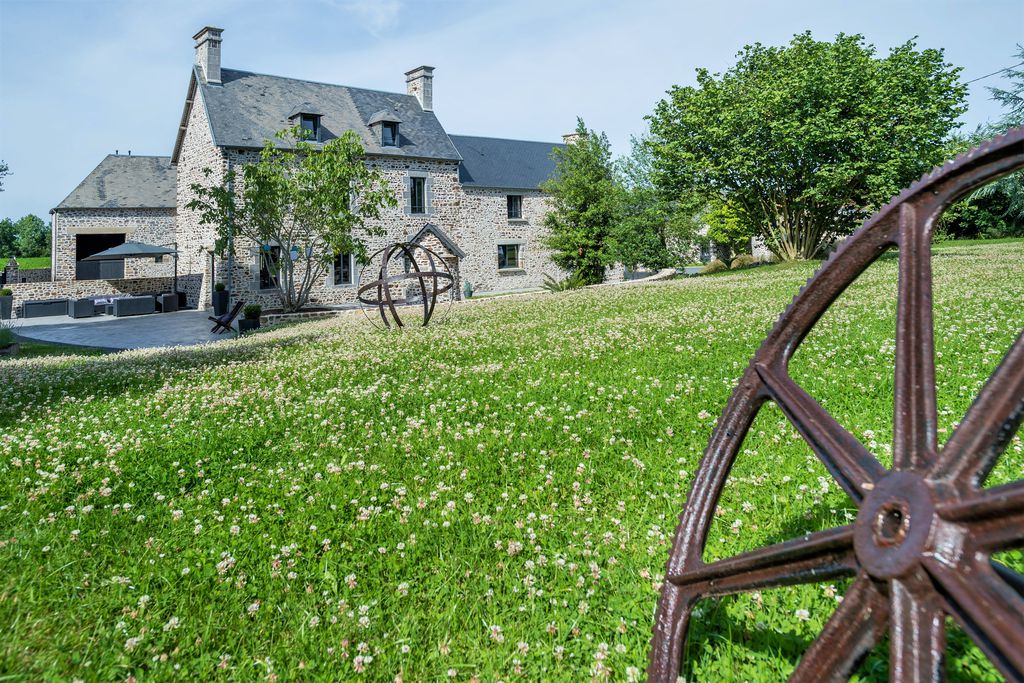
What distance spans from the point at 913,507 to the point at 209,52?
127 ft

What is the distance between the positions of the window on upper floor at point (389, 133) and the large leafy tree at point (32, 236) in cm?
5031

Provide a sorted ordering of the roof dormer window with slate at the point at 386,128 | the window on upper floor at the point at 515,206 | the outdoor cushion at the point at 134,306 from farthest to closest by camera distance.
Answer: the window on upper floor at the point at 515,206, the roof dormer window with slate at the point at 386,128, the outdoor cushion at the point at 134,306

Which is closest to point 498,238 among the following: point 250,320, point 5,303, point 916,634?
point 250,320

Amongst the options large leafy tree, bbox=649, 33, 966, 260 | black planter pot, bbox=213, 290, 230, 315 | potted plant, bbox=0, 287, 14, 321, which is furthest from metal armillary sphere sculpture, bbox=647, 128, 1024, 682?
potted plant, bbox=0, 287, 14, 321

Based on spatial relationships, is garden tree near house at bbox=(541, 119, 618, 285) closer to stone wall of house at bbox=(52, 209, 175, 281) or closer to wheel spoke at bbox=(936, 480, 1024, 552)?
stone wall of house at bbox=(52, 209, 175, 281)

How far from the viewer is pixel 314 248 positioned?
113ft

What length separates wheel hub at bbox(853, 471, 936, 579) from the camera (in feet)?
5.13

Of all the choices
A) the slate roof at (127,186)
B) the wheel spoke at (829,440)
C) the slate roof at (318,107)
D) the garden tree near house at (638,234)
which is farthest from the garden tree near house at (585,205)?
the wheel spoke at (829,440)

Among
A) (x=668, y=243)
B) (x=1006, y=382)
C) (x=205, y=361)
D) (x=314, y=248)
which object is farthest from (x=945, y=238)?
(x=1006, y=382)

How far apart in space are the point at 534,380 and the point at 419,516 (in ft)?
12.2

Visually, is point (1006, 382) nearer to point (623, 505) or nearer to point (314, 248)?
point (623, 505)

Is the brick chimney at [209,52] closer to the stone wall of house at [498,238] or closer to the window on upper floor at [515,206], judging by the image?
the stone wall of house at [498,238]

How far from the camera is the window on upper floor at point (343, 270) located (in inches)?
1410

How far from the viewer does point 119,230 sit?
39438 millimetres
